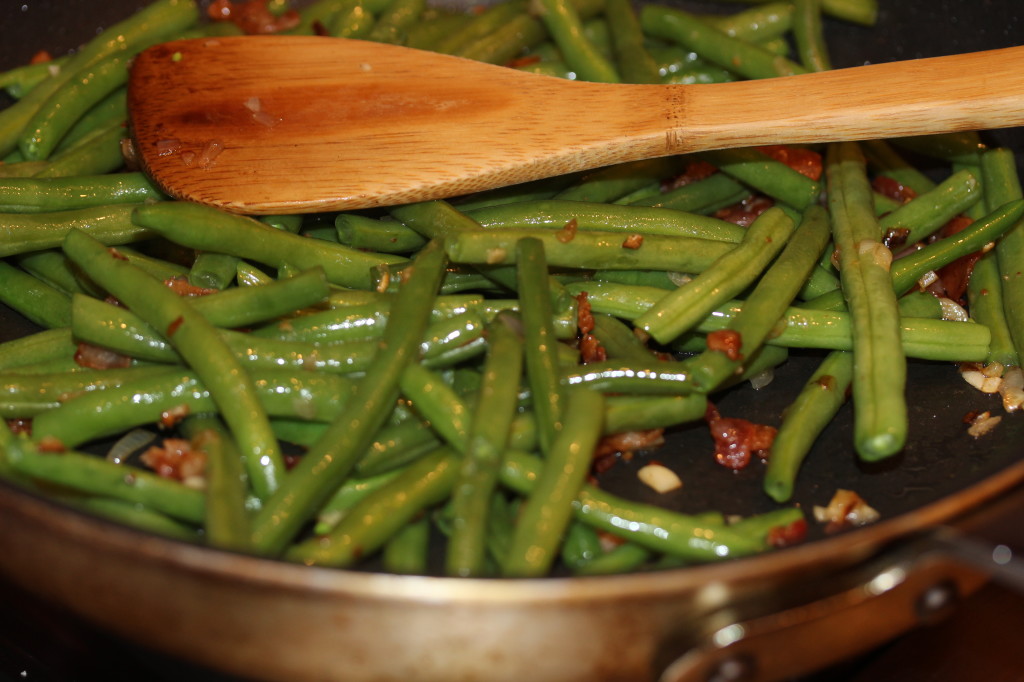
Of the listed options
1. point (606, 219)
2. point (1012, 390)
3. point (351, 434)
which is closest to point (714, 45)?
point (606, 219)

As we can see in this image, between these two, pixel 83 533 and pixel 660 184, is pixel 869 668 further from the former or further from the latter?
pixel 83 533

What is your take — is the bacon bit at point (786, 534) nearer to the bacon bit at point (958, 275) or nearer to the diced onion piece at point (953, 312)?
the diced onion piece at point (953, 312)

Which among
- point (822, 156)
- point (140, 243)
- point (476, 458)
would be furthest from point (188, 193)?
point (822, 156)

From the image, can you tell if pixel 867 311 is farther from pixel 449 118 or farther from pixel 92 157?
pixel 92 157

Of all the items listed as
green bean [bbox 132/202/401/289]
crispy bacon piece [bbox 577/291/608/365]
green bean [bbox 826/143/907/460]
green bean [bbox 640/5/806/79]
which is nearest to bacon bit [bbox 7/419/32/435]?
green bean [bbox 132/202/401/289]

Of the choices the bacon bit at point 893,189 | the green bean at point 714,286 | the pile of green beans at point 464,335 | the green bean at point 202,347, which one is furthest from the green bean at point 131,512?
the bacon bit at point 893,189
